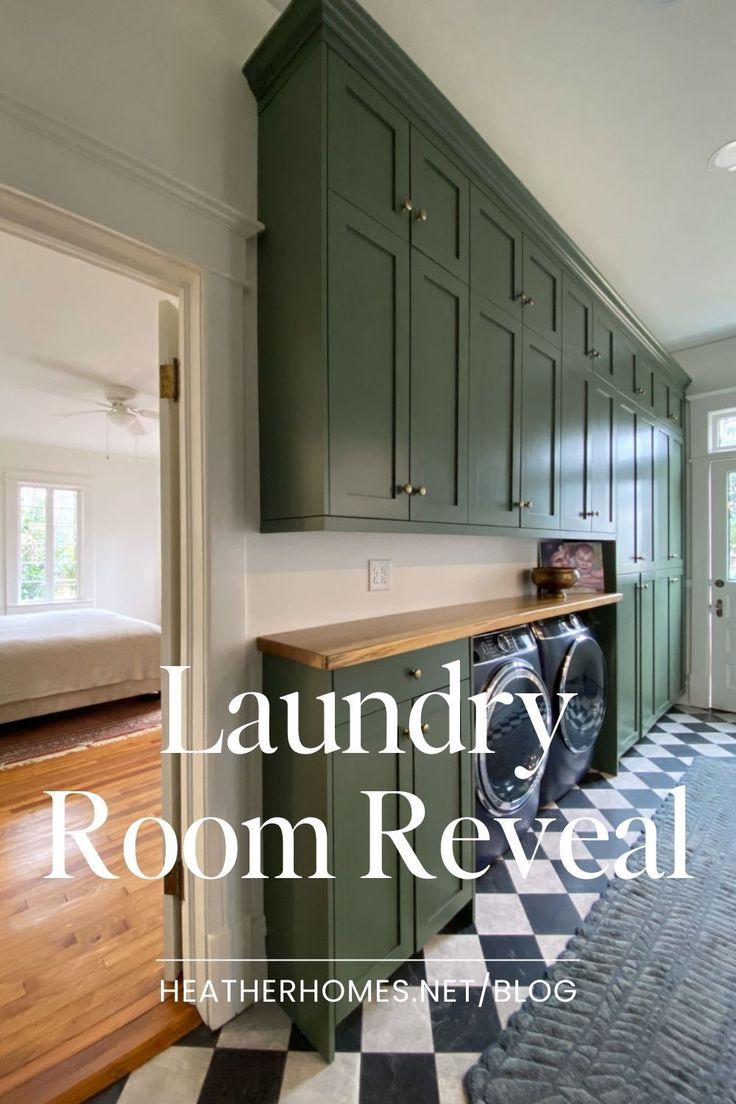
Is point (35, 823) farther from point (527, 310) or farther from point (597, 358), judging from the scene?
point (597, 358)

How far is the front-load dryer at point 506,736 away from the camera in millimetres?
1720

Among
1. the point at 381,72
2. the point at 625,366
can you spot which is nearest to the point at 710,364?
the point at 625,366

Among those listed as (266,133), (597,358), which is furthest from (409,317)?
(597,358)

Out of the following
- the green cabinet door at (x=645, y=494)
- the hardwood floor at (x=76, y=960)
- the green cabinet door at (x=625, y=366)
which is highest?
the green cabinet door at (x=625, y=366)

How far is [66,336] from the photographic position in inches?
117

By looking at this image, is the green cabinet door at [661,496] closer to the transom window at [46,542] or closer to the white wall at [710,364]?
the white wall at [710,364]

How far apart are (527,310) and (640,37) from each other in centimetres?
79

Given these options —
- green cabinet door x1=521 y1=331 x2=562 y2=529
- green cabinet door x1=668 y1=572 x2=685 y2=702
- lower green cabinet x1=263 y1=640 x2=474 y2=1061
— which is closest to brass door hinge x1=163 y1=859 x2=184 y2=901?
lower green cabinet x1=263 y1=640 x2=474 y2=1061

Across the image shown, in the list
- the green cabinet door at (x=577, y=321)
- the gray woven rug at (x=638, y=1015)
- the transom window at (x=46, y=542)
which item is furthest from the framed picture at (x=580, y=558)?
the transom window at (x=46, y=542)

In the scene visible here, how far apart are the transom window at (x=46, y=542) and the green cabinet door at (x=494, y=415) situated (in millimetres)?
5957

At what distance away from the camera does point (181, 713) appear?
4.41 feet

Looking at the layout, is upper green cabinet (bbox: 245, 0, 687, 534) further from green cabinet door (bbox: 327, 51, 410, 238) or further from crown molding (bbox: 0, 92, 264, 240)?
crown molding (bbox: 0, 92, 264, 240)

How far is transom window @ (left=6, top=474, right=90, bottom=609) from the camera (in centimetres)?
563

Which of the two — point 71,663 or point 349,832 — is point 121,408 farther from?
point 349,832
